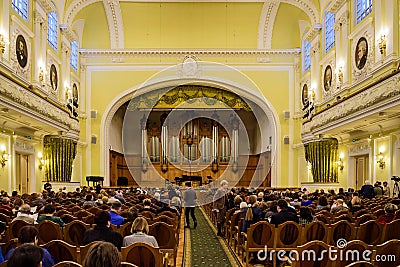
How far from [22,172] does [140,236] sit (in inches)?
629

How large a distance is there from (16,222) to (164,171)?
25635 mm

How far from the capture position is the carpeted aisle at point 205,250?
8766mm

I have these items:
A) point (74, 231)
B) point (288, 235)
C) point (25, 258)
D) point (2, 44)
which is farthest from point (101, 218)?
point (2, 44)

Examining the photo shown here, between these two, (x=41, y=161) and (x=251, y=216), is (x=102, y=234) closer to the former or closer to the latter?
(x=251, y=216)

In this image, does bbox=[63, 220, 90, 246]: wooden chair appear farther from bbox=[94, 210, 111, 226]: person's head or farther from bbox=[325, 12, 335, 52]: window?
bbox=[325, 12, 335, 52]: window

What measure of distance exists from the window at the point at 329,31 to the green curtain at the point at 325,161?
15.0 ft

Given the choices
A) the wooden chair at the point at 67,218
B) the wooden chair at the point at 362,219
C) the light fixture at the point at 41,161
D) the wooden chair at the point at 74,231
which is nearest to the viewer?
the wooden chair at the point at 74,231

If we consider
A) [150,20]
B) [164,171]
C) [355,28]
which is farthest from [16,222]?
[164,171]

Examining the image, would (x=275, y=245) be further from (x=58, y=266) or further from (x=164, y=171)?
(x=164, y=171)

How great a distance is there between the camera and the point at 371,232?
722 centimetres

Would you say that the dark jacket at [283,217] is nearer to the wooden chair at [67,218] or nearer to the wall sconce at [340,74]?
the wooden chair at [67,218]

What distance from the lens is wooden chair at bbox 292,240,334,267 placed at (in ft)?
16.5

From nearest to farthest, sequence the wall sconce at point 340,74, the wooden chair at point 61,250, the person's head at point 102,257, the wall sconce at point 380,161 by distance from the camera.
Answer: the person's head at point 102,257 → the wooden chair at point 61,250 → the wall sconce at point 380,161 → the wall sconce at point 340,74

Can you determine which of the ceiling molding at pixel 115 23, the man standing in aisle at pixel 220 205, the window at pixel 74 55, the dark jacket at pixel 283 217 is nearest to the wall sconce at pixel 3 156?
the man standing in aisle at pixel 220 205
